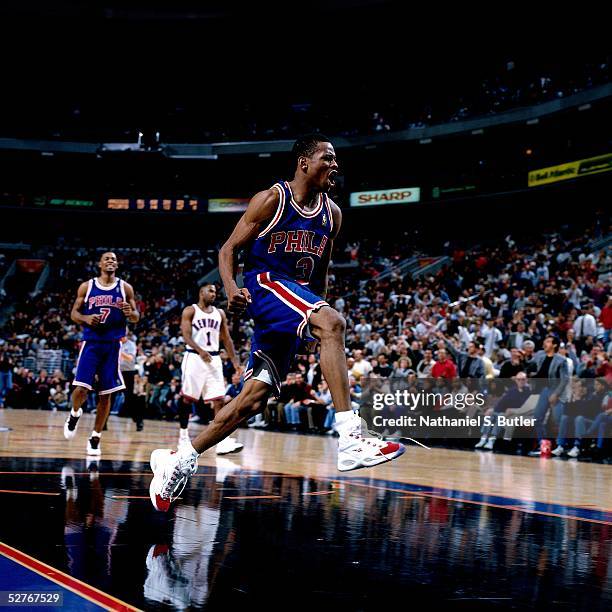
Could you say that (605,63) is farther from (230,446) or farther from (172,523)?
(172,523)

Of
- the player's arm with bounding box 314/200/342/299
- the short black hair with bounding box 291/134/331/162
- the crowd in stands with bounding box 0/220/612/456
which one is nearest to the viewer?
the short black hair with bounding box 291/134/331/162

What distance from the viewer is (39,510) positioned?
4082mm

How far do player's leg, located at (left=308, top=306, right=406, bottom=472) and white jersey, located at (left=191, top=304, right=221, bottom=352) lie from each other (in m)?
5.49

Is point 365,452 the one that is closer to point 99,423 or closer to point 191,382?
point 99,423

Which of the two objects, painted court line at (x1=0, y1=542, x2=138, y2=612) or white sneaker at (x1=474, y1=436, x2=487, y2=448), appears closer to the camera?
painted court line at (x1=0, y1=542, x2=138, y2=612)

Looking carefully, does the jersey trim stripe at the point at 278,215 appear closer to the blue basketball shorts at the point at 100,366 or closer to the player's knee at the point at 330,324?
the player's knee at the point at 330,324

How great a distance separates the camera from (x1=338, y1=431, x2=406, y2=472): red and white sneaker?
376 centimetres

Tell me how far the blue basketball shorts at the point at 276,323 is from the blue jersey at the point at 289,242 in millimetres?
95

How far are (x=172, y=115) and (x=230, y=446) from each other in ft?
92.3

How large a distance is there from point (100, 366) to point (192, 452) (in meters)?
4.51

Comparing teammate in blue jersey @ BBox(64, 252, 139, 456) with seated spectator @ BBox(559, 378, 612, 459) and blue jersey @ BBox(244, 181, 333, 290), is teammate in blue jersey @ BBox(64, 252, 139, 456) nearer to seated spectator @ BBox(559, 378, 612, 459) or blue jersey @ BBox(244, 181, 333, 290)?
blue jersey @ BBox(244, 181, 333, 290)

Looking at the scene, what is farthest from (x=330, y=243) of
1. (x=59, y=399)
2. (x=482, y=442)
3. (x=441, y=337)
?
(x=59, y=399)

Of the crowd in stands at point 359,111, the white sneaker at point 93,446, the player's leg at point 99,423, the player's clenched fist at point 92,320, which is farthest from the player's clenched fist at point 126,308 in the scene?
the crowd in stands at point 359,111

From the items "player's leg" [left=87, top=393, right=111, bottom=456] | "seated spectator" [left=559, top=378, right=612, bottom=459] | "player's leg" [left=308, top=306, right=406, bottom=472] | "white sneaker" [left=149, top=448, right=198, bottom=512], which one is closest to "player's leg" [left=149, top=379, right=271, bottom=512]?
"white sneaker" [left=149, top=448, right=198, bottom=512]
